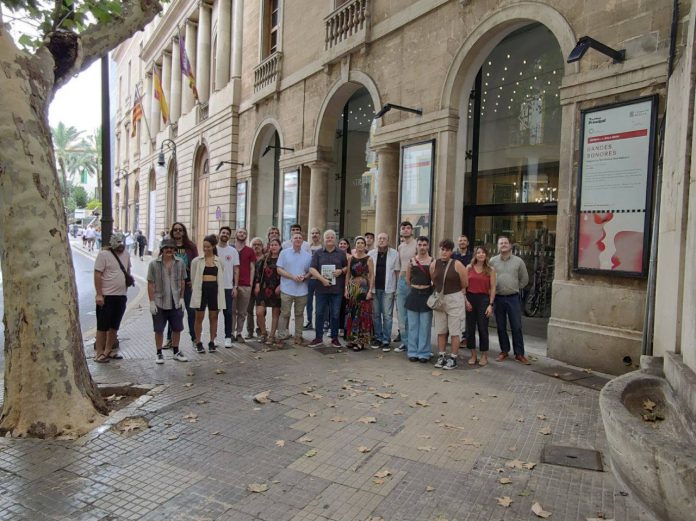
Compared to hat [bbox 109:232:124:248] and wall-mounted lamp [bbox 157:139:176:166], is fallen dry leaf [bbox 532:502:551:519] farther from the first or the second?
wall-mounted lamp [bbox 157:139:176:166]

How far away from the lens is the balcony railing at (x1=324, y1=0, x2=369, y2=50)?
12625mm

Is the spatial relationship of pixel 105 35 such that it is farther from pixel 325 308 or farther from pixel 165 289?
pixel 325 308

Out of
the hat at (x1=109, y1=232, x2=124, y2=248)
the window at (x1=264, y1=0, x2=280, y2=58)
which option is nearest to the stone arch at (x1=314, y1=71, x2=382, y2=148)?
the window at (x1=264, y1=0, x2=280, y2=58)

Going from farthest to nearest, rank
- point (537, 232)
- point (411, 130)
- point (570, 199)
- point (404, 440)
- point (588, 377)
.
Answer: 1. point (411, 130)
2. point (537, 232)
3. point (570, 199)
4. point (588, 377)
5. point (404, 440)

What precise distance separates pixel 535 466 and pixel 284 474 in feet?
6.43

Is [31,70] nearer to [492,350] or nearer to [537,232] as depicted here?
[492,350]

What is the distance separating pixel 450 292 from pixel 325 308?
228 centimetres

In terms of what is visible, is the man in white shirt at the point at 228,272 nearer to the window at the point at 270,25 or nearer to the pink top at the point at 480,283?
the pink top at the point at 480,283

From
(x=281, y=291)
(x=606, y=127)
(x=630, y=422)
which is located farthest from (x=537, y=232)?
(x=630, y=422)

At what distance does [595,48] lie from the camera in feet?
22.7

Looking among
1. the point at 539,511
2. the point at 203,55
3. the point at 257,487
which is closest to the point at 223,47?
the point at 203,55

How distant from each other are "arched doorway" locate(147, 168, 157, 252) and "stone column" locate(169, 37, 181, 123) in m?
5.93

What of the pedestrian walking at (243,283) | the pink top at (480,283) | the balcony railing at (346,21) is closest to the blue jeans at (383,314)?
the pink top at (480,283)

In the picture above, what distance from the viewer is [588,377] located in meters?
6.64
